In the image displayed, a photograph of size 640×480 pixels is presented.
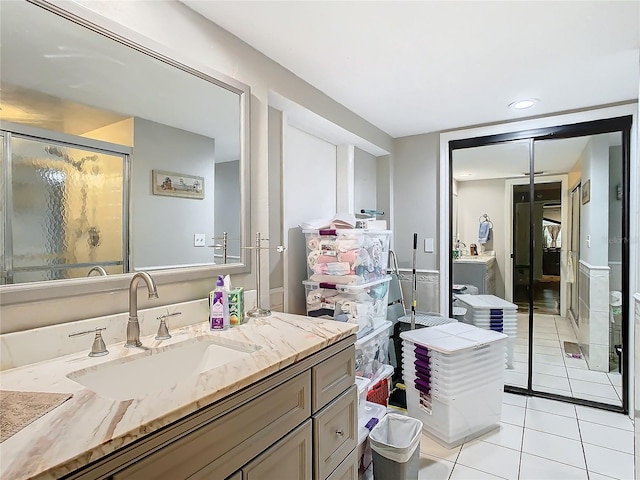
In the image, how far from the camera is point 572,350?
3.11 m

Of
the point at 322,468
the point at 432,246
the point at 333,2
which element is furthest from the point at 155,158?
the point at 432,246

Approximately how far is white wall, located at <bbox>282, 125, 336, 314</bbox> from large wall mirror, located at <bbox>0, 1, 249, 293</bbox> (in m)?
0.67

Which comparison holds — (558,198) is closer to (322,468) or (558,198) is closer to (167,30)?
(322,468)

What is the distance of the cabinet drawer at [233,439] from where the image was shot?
31.5 inches

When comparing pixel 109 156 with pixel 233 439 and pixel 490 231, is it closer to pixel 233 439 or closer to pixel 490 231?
pixel 233 439

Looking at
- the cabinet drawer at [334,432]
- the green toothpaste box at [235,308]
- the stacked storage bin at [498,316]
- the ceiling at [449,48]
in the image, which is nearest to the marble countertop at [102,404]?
the green toothpaste box at [235,308]

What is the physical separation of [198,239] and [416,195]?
8.06 feet

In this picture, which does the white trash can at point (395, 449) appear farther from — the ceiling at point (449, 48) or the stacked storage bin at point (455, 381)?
the ceiling at point (449, 48)

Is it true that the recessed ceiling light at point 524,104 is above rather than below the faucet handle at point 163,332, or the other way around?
above

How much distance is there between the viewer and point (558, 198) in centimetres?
304

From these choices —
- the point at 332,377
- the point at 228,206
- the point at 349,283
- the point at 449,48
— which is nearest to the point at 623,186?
the point at 449,48

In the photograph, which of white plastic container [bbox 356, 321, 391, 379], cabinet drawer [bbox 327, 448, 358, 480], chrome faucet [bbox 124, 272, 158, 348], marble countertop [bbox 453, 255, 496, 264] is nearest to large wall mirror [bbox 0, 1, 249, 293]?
chrome faucet [bbox 124, 272, 158, 348]

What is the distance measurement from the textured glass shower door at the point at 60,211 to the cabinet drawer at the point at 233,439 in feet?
2.37

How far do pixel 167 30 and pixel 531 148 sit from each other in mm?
2859
